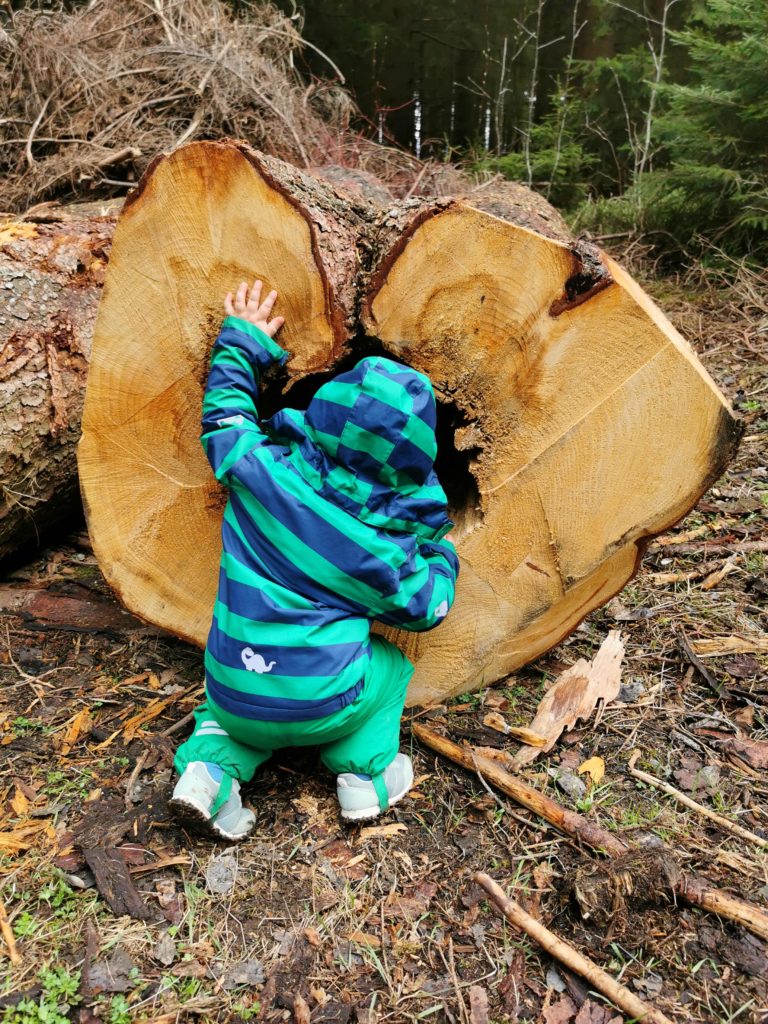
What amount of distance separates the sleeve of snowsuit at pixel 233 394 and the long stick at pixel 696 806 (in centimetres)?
136

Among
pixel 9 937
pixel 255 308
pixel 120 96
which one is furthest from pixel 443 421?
pixel 120 96

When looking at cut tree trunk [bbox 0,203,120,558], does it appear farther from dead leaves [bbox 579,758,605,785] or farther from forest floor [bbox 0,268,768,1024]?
dead leaves [bbox 579,758,605,785]

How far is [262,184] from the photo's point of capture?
6.40 ft

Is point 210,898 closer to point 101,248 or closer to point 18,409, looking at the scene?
point 18,409

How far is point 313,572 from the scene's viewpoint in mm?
1791

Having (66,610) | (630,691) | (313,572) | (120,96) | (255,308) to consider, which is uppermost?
(120,96)

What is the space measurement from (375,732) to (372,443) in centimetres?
77

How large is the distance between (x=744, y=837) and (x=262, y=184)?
2042mm

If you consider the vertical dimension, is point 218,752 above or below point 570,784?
above

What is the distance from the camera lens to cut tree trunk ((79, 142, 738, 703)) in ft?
6.39

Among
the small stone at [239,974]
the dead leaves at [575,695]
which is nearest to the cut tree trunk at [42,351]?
the small stone at [239,974]

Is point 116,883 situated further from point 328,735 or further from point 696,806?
point 696,806

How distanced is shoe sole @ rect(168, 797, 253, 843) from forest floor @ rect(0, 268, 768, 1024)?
1.5 inches

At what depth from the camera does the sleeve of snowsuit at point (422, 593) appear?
73.2 inches
